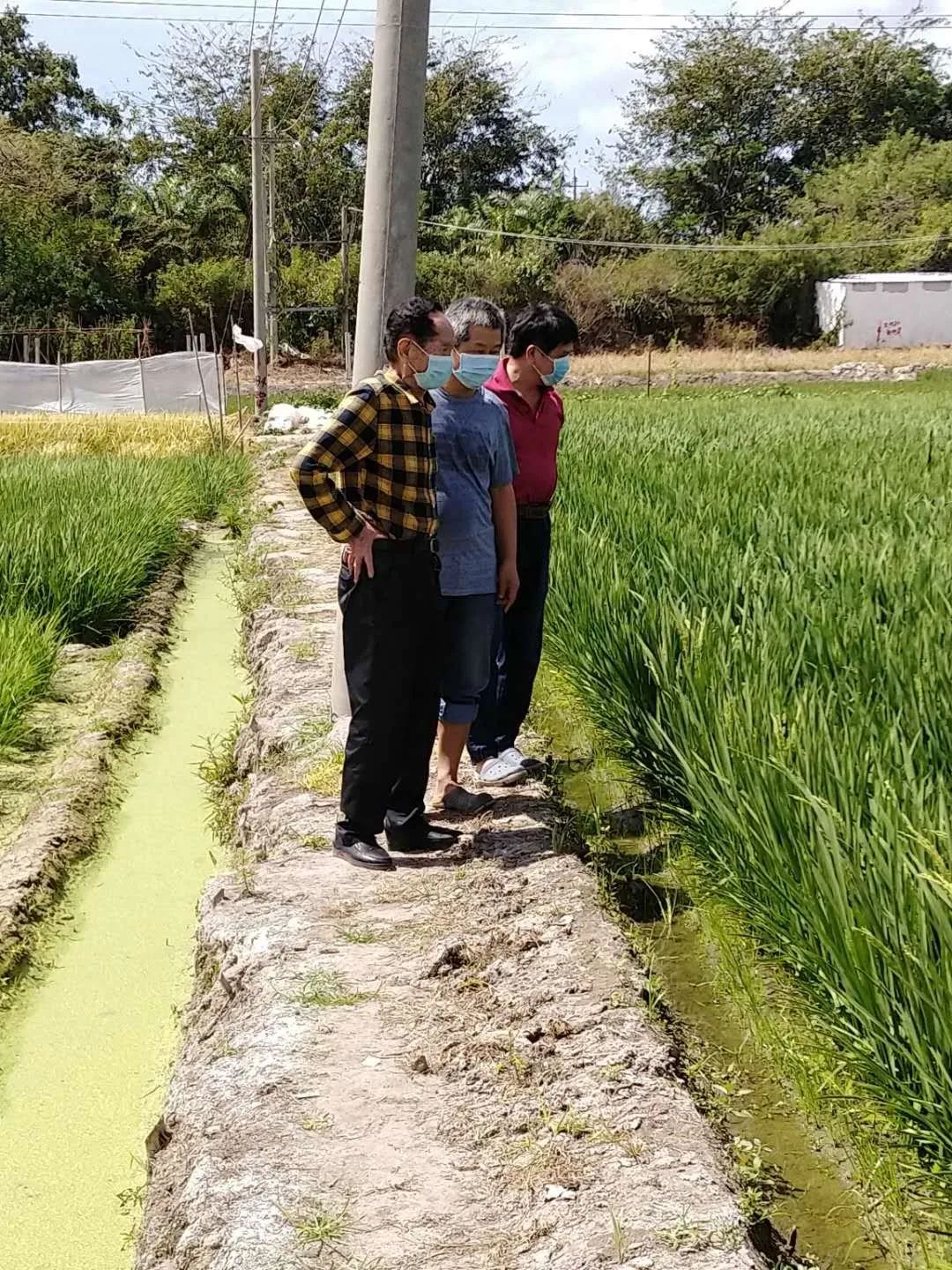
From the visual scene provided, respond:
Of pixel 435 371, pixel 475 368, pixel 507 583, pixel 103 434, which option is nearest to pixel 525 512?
pixel 507 583

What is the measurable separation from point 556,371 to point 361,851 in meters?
1.30

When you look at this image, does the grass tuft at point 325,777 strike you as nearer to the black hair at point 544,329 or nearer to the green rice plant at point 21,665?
the black hair at point 544,329

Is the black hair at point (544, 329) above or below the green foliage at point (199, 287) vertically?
below

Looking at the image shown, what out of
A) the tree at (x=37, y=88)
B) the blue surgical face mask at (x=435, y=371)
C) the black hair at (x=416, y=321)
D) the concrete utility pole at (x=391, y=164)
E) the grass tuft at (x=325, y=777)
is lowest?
the grass tuft at (x=325, y=777)


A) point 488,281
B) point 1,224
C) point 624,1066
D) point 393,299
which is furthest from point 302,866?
point 488,281

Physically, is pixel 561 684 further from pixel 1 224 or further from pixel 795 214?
pixel 795 214

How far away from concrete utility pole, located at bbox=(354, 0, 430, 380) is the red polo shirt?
2.18 feet

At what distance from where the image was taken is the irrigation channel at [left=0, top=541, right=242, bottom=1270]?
2.33 metres

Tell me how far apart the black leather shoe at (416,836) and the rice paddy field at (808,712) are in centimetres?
57

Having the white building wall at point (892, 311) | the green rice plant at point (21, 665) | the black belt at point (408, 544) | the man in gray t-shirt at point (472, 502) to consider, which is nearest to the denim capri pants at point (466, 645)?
the man in gray t-shirt at point (472, 502)

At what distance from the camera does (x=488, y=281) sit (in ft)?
103

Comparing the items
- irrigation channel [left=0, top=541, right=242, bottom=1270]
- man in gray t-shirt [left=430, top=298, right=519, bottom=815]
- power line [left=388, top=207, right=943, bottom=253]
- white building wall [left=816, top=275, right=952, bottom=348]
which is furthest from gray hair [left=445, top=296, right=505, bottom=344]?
white building wall [left=816, top=275, right=952, bottom=348]

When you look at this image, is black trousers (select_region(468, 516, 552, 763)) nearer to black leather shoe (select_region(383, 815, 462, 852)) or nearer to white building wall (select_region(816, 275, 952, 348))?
black leather shoe (select_region(383, 815, 462, 852))

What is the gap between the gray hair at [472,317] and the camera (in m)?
2.96
